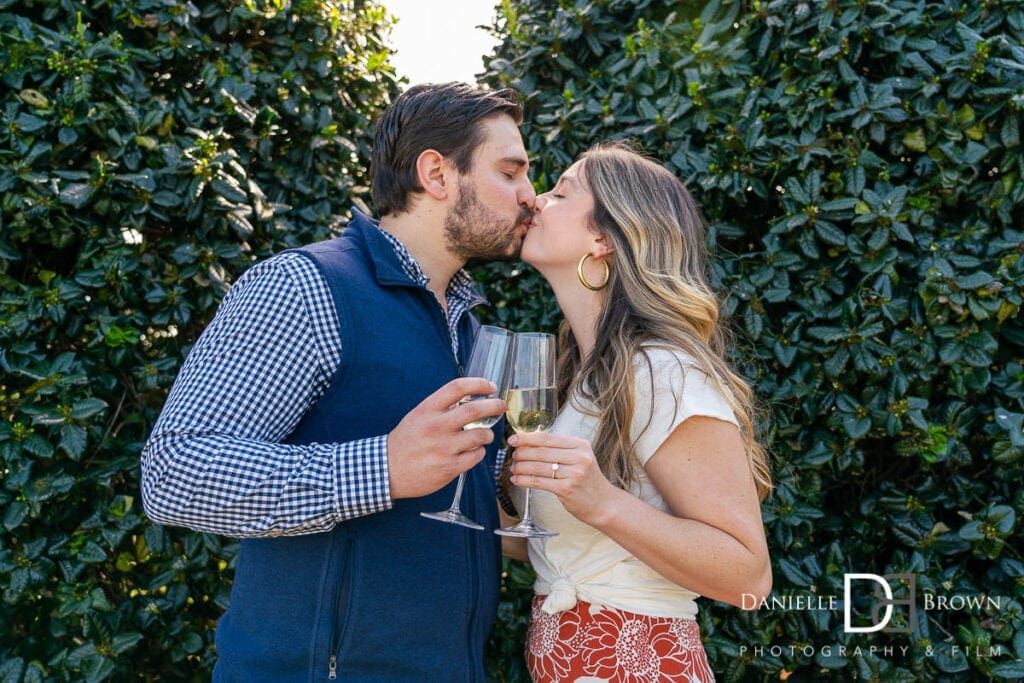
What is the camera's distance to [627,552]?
2.23 m

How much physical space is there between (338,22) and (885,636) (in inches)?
120

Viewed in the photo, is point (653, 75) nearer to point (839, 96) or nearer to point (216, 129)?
point (839, 96)

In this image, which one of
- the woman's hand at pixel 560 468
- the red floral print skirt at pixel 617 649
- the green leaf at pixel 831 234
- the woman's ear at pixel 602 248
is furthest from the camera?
the green leaf at pixel 831 234

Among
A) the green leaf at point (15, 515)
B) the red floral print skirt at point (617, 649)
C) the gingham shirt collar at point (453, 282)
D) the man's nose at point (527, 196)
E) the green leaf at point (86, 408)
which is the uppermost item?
the man's nose at point (527, 196)

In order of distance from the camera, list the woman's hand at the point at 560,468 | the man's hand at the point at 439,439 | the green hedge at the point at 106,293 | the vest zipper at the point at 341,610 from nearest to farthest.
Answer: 1. the man's hand at the point at 439,439
2. the woman's hand at the point at 560,468
3. the vest zipper at the point at 341,610
4. the green hedge at the point at 106,293

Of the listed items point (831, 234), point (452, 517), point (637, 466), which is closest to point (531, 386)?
point (452, 517)

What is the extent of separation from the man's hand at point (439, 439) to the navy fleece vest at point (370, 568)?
0.96 ft

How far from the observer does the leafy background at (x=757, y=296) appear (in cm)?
279

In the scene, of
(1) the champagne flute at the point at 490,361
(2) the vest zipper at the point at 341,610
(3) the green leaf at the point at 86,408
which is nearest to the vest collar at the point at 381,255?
(1) the champagne flute at the point at 490,361

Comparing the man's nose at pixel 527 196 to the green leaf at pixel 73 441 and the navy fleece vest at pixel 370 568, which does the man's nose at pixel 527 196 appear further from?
the green leaf at pixel 73 441

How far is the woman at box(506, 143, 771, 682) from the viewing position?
204 cm

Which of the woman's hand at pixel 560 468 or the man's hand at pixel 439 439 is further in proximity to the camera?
the woman's hand at pixel 560 468

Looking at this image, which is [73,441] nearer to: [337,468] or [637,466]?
[337,468]

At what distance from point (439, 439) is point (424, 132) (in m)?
1.22
